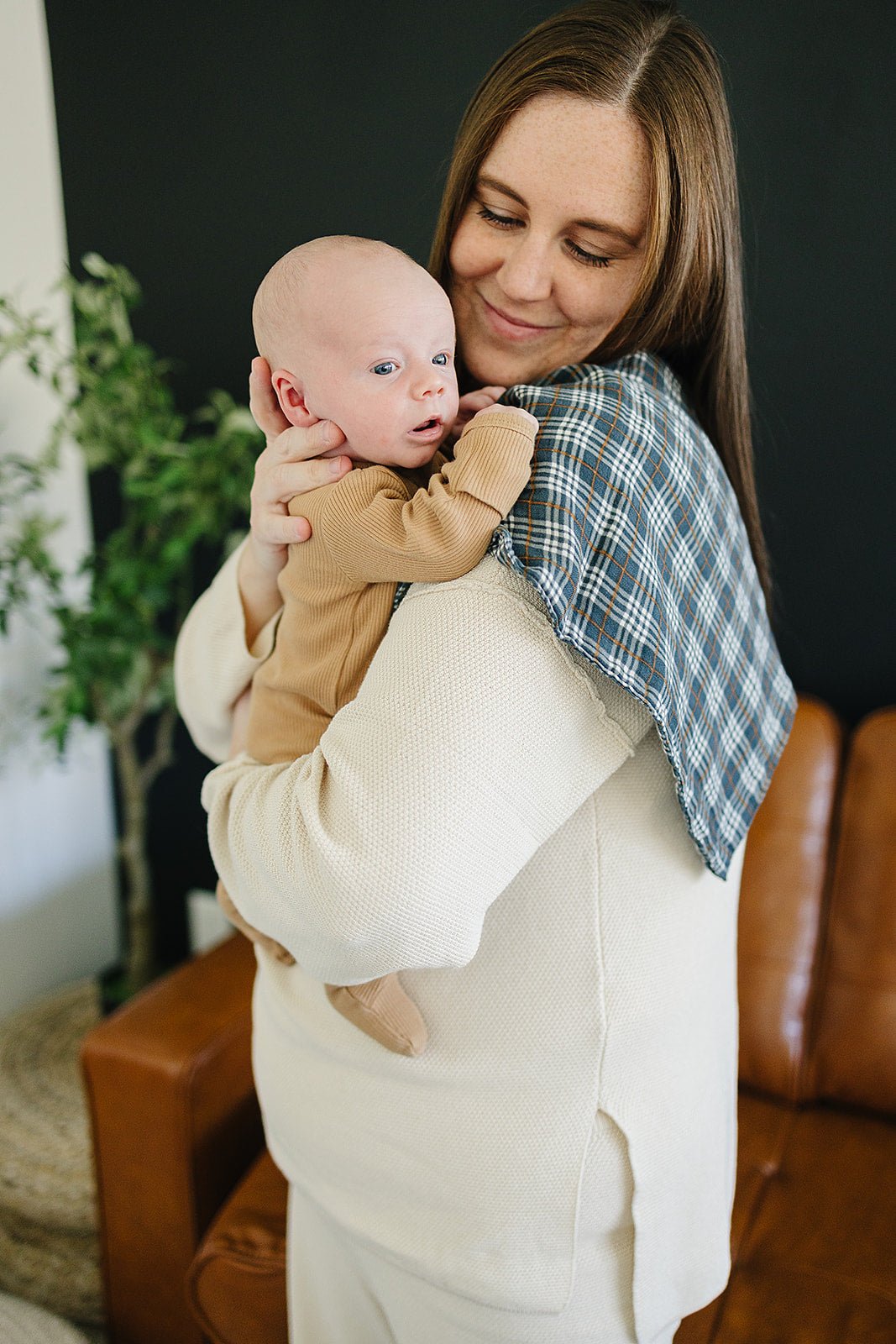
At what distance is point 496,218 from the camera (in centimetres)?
92

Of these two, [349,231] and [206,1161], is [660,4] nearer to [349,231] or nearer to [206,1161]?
[349,231]

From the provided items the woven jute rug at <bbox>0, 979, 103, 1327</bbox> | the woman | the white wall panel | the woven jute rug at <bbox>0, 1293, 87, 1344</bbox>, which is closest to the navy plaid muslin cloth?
the woman

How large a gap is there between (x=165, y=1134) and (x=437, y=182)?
5.01 feet

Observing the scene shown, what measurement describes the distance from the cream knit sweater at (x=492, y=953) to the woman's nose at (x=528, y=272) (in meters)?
0.31

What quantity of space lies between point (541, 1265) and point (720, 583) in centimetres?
58

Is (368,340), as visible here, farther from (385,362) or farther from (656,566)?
(656,566)

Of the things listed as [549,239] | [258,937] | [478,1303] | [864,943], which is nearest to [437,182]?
[549,239]

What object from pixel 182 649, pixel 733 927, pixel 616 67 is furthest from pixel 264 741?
pixel 616 67

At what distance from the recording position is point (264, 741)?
904 mm

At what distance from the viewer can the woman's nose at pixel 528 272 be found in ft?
2.85

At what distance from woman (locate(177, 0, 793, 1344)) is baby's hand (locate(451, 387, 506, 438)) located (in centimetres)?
7

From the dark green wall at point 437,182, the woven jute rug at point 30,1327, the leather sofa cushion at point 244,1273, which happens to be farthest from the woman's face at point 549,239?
the woven jute rug at point 30,1327

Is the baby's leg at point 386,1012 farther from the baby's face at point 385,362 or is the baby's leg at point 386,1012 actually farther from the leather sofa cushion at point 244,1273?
the leather sofa cushion at point 244,1273

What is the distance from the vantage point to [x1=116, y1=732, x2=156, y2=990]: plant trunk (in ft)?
7.24
